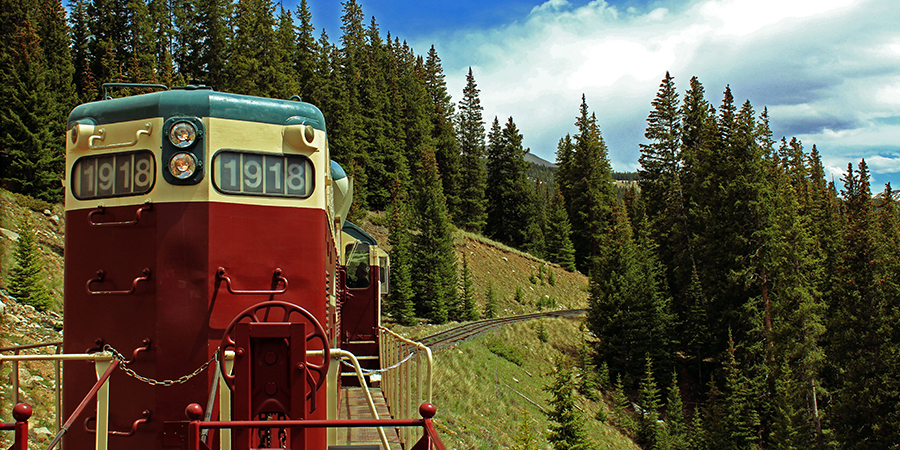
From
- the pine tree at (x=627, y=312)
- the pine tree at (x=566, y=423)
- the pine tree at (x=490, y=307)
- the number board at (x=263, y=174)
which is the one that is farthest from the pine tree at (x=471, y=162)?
the number board at (x=263, y=174)

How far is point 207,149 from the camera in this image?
20.2 ft

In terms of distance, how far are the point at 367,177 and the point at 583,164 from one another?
25.3 metres

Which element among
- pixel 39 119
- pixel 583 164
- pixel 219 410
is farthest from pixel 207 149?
pixel 583 164

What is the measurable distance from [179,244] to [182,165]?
843mm

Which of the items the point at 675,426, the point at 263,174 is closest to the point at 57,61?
the point at 263,174

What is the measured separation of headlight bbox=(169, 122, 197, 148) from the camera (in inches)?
240

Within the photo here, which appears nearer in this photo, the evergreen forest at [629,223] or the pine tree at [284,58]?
the evergreen forest at [629,223]

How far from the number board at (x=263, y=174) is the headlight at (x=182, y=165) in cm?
22

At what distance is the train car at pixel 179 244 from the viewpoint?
5930 millimetres

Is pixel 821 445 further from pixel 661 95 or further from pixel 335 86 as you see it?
pixel 335 86

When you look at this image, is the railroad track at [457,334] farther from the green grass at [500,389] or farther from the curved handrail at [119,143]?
the curved handrail at [119,143]

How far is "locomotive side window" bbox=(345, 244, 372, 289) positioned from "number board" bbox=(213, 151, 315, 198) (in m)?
7.87

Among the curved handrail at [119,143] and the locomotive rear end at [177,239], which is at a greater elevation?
the curved handrail at [119,143]

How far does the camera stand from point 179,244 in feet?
19.8
